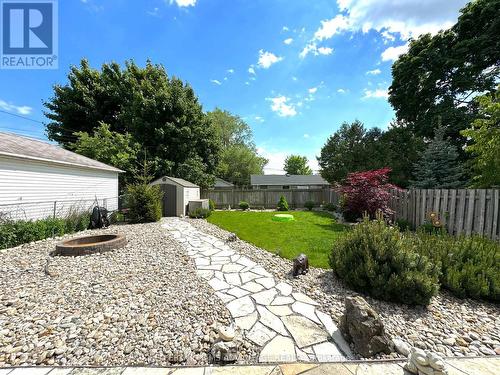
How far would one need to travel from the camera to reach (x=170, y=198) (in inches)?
479

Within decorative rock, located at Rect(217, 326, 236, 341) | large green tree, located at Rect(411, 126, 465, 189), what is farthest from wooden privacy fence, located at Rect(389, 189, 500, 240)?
decorative rock, located at Rect(217, 326, 236, 341)

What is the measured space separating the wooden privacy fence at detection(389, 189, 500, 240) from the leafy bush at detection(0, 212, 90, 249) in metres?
12.2

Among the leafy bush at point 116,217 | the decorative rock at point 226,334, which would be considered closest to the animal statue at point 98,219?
the leafy bush at point 116,217

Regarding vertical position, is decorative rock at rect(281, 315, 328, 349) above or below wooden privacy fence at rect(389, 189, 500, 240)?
below

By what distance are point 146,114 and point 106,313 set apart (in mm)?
15979

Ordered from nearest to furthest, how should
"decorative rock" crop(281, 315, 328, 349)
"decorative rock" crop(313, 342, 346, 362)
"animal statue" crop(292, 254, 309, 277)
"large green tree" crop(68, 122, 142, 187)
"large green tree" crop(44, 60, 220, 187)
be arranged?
1. "decorative rock" crop(313, 342, 346, 362)
2. "decorative rock" crop(281, 315, 328, 349)
3. "animal statue" crop(292, 254, 309, 277)
4. "large green tree" crop(68, 122, 142, 187)
5. "large green tree" crop(44, 60, 220, 187)

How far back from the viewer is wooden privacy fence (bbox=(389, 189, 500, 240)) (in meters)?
5.45

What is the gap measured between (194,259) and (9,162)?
7413 millimetres

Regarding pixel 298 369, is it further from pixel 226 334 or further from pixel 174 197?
pixel 174 197

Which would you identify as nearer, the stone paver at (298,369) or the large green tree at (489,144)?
the stone paver at (298,369)

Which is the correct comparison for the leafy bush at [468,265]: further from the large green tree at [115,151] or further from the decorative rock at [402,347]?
the large green tree at [115,151]

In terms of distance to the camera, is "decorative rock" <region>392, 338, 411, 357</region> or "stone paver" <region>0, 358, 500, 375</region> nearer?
"stone paver" <region>0, 358, 500, 375</region>

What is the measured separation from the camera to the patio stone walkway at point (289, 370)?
194cm

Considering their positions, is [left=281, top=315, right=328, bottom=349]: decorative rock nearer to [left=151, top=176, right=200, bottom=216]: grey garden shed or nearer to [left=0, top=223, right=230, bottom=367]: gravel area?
[left=0, top=223, right=230, bottom=367]: gravel area
